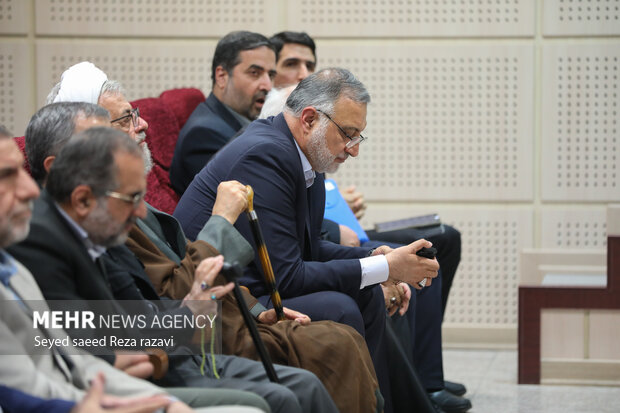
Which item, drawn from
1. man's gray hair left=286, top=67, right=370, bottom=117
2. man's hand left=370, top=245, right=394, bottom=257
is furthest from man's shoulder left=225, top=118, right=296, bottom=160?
man's hand left=370, top=245, right=394, bottom=257

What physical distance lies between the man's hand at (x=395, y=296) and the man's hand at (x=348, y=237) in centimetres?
55

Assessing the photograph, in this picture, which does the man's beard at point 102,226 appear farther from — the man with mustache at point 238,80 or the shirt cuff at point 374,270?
the man with mustache at point 238,80

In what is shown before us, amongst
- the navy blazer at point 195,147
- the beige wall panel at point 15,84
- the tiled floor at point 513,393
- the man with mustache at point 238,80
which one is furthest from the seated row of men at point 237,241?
the beige wall panel at point 15,84

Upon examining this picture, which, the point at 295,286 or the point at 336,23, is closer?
the point at 295,286

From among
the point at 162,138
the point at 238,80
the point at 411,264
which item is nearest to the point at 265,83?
the point at 238,80

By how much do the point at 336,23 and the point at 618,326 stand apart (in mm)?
2291

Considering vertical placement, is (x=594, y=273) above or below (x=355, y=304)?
below

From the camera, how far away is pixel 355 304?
2.90m

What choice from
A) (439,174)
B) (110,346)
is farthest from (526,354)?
(110,346)

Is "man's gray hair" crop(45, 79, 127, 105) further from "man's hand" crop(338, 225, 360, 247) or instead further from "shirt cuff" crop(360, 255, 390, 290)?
"man's hand" crop(338, 225, 360, 247)

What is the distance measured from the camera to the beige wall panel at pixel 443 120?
5.25m

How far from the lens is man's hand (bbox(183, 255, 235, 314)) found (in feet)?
7.27

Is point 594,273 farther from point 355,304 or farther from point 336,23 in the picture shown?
point 355,304

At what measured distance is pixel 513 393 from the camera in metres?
4.07
